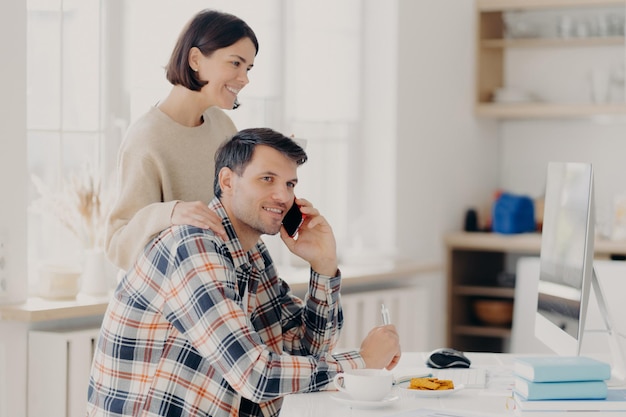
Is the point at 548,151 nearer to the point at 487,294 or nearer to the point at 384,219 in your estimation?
the point at 487,294

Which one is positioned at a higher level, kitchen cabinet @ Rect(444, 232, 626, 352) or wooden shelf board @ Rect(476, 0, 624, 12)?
wooden shelf board @ Rect(476, 0, 624, 12)

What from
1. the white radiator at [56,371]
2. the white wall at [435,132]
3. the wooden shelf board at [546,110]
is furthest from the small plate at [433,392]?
the wooden shelf board at [546,110]

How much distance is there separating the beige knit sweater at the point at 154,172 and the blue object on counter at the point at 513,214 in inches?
99.0

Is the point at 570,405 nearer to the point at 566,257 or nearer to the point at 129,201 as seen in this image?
the point at 566,257

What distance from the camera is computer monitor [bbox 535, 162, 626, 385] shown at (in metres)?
2.12

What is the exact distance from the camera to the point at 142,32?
11.8ft

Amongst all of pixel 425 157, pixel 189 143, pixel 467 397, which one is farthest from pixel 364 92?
pixel 467 397

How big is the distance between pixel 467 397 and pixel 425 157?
2775 mm

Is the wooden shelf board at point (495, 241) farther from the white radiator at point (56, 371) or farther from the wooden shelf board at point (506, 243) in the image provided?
the white radiator at point (56, 371)

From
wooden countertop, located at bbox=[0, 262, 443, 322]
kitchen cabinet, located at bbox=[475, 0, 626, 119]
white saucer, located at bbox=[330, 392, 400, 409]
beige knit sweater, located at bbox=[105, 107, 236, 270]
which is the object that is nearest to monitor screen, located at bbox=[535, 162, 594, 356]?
white saucer, located at bbox=[330, 392, 400, 409]

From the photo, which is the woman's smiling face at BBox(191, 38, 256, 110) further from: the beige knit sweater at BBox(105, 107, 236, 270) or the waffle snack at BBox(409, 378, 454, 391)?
the waffle snack at BBox(409, 378, 454, 391)

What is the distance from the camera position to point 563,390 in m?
1.94

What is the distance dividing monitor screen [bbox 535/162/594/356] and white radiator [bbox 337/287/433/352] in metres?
1.63

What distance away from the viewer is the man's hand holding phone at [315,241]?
227 cm
